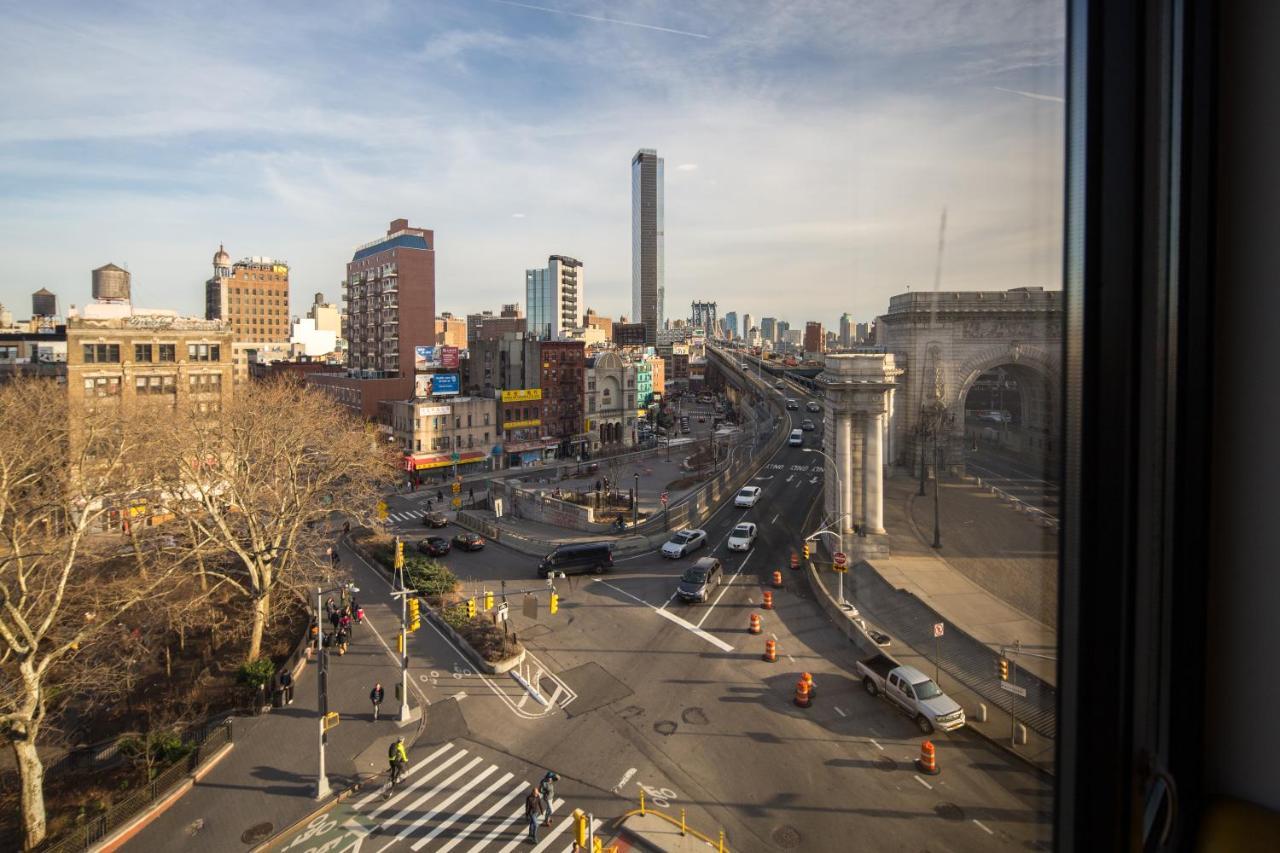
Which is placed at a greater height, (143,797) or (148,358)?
(148,358)

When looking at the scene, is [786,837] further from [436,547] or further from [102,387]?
[102,387]

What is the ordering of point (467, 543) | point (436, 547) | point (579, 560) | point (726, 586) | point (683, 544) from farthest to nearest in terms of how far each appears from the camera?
point (467, 543) → point (436, 547) → point (683, 544) → point (579, 560) → point (726, 586)

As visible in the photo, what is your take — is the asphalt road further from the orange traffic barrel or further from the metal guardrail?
the metal guardrail

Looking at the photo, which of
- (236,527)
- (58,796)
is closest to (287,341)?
(236,527)

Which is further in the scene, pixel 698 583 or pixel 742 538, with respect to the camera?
pixel 742 538

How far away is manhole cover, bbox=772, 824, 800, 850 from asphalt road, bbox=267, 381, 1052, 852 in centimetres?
2

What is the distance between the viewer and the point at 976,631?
9789 mm

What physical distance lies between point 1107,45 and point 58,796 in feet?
47.1

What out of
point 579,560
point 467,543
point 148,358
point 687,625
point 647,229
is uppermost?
point 647,229

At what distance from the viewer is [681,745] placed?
10148mm

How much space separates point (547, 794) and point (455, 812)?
1369 millimetres

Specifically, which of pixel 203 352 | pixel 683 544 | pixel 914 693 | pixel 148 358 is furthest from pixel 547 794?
pixel 203 352

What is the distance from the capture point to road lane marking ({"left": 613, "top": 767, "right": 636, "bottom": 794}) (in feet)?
30.2

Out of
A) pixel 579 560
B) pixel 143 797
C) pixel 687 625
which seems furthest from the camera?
pixel 579 560
